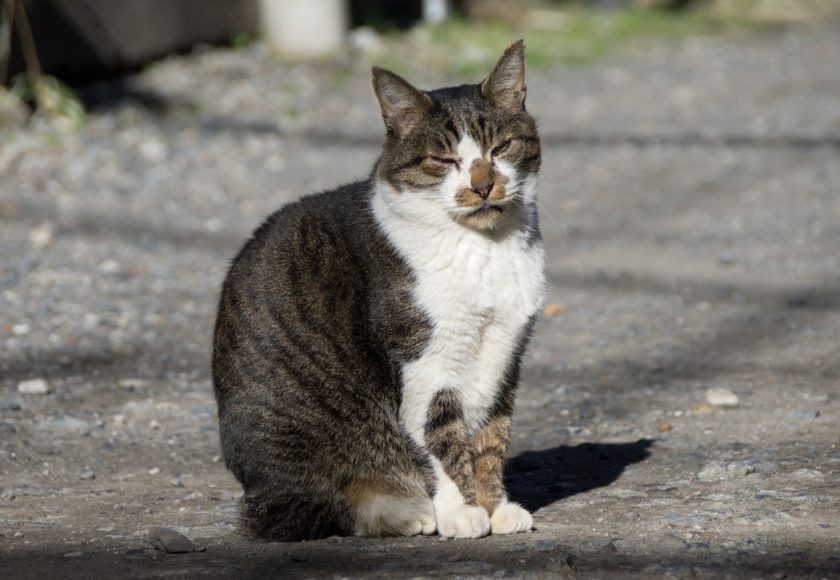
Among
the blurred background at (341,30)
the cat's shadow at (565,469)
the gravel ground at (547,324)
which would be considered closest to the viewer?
the gravel ground at (547,324)

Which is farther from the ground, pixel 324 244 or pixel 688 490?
pixel 324 244

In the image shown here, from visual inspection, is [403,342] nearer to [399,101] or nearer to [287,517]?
[287,517]

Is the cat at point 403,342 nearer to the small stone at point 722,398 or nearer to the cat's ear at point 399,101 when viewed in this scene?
the cat's ear at point 399,101

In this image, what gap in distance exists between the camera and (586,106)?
11.0m

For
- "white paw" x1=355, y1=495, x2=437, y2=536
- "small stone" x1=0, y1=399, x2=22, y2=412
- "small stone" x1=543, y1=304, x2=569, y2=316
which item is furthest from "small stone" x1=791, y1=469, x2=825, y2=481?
"small stone" x1=0, y1=399, x2=22, y2=412

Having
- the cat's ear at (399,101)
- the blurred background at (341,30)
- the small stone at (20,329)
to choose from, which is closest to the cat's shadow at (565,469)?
the cat's ear at (399,101)

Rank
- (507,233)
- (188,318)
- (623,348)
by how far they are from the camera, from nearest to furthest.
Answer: (507,233), (623,348), (188,318)

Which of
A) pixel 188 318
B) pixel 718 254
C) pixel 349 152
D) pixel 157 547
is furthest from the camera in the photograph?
pixel 349 152

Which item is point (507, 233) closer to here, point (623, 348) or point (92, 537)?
point (92, 537)

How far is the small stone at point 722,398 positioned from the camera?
4770 mm

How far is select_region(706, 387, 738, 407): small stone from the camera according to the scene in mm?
4770

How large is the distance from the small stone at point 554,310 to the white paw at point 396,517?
274cm

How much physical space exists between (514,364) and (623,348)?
204 cm

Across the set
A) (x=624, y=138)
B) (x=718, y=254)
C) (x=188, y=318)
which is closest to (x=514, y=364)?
(x=188, y=318)
